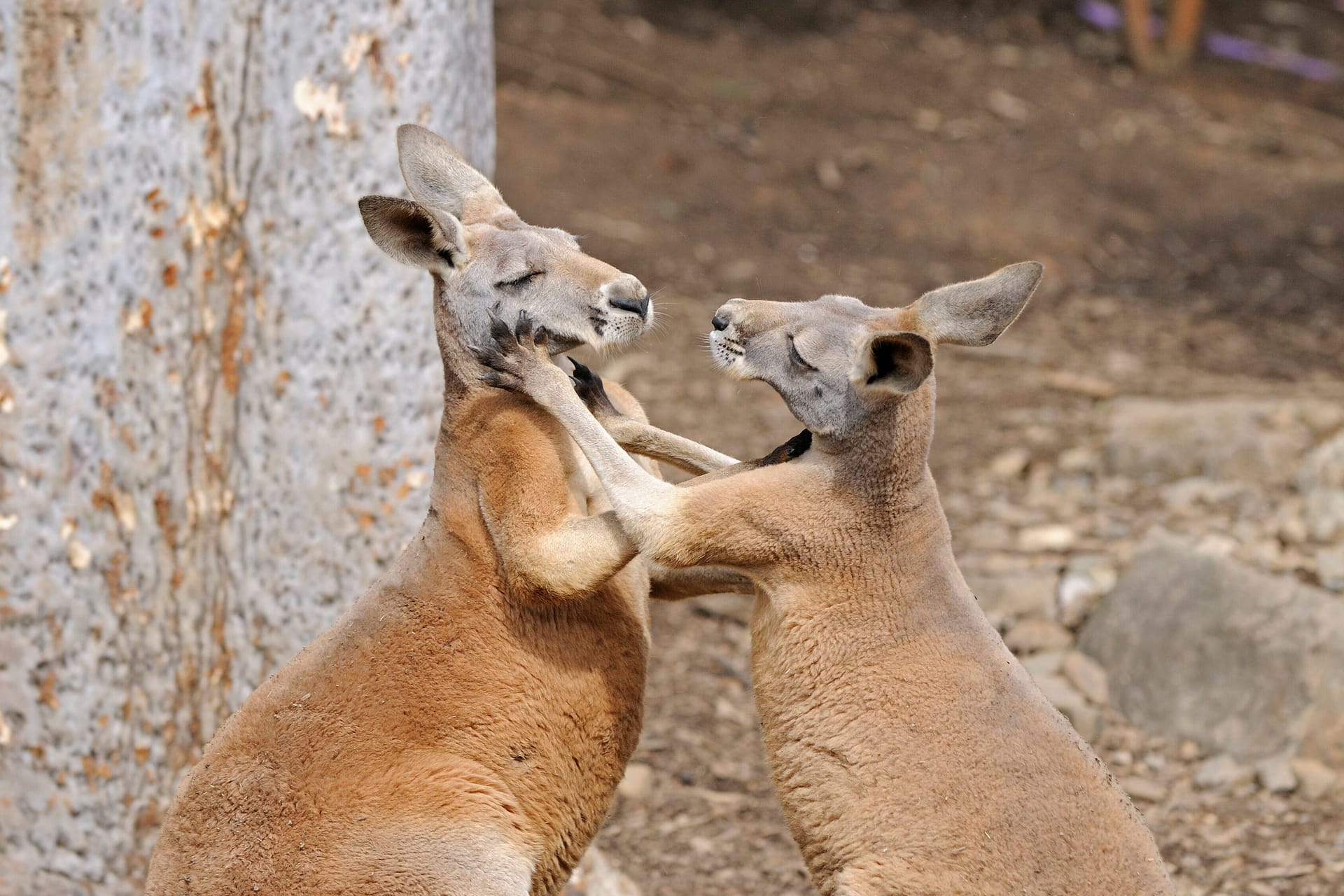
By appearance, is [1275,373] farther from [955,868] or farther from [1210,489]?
[955,868]

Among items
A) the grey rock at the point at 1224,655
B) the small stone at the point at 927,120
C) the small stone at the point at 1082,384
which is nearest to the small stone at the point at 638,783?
the grey rock at the point at 1224,655

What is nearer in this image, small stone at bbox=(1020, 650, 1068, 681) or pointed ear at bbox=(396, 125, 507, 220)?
pointed ear at bbox=(396, 125, 507, 220)

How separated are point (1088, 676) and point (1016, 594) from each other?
0.73 metres

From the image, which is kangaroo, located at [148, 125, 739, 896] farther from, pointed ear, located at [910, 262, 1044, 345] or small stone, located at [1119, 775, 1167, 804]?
small stone, located at [1119, 775, 1167, 804]

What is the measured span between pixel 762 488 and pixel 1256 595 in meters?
3.56

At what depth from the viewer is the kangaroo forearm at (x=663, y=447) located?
13.7ft

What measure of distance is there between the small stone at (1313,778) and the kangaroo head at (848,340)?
3.20m

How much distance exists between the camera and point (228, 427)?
5121mm

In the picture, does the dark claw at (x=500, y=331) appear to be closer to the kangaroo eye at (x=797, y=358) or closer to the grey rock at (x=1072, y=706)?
the kangaroo eye at (x=797, y=358)

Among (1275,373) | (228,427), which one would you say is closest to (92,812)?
(228,427)

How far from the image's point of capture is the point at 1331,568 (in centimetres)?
730

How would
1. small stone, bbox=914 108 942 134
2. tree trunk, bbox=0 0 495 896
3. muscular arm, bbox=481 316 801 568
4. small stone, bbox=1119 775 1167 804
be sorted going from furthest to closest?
1. small stone, bbox=914 108 942 134
2. small stone, bbox=1119 775 1167 804
3. tree trunk, bbox=0 0 495 896
4. muscular arm, bbox=481 316 801 568

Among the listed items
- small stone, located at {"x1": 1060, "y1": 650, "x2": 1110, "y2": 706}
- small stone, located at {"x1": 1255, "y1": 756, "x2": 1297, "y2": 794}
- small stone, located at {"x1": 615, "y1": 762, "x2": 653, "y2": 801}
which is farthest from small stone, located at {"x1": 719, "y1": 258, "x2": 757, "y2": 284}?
small stone, located at {"x1": 1255, "y1": 756, "x2": 1297, "y2": 794}

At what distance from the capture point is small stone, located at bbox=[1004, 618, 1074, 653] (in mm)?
7133
